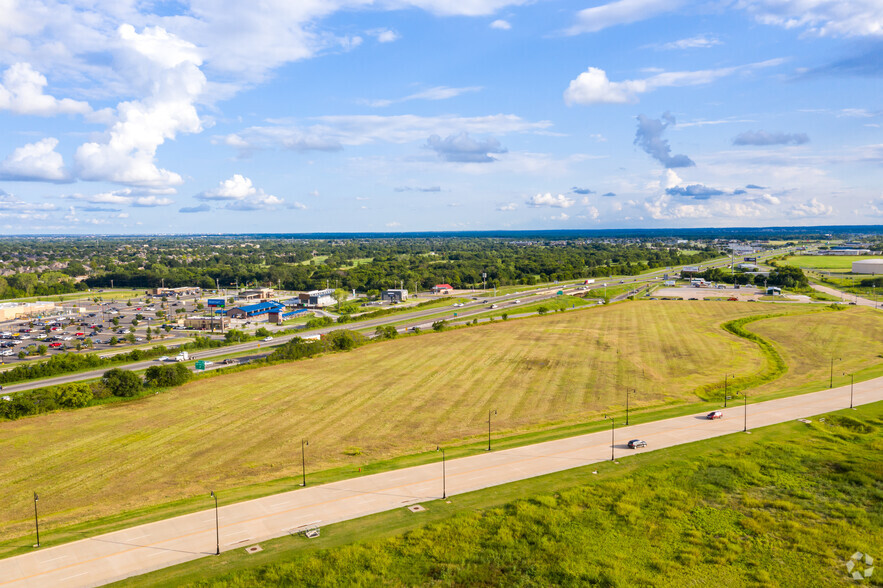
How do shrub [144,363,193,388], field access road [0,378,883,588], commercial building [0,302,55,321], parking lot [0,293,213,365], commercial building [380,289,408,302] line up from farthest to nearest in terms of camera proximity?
commercial building [380,289,408,302]
commercial building [0,302,55,321]
parking lot [0,293,213,365]
shrub [144,363,193,388]
field access road [0,378,883,588]

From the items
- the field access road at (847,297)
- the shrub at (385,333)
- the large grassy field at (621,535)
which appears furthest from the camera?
the field access road at (847,297)

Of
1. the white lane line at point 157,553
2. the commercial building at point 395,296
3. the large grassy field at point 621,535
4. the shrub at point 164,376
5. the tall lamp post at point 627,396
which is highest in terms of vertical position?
the commercial building at point 395,296

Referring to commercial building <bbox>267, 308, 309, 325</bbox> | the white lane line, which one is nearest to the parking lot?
commercial building <bbox>267, 308, 309, 325</bbox>

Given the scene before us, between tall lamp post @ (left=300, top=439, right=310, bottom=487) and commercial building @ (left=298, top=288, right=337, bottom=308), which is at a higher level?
commercial building @ (left=298, top=288, right=337, bottom=308)

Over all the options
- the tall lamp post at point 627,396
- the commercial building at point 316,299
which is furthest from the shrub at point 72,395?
the commercial building at point 316,299

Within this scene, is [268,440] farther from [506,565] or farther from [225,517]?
[506,565]

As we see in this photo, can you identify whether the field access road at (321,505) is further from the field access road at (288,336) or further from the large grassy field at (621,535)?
the field access road at (288,336)

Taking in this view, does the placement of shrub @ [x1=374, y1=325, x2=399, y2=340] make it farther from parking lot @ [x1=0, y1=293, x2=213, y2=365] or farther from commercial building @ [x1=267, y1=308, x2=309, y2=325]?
parking lot @ [x1=0, y1=293, x2=213, y2=365]
